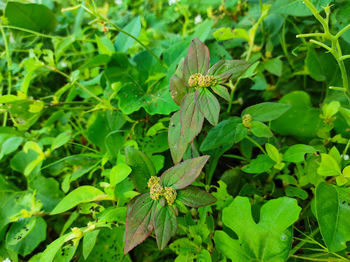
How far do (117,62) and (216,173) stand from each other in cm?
41

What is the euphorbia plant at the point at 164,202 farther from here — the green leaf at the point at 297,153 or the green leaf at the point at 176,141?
the green leaf at the point at 297,153

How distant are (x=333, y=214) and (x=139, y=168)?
0.38m

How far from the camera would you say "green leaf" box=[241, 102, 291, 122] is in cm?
62

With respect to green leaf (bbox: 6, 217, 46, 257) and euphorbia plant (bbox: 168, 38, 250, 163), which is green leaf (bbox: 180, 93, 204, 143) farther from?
green leaf (bbox: 6, 217, 46, 257)

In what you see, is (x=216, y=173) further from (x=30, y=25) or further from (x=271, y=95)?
(x=30, y=25)

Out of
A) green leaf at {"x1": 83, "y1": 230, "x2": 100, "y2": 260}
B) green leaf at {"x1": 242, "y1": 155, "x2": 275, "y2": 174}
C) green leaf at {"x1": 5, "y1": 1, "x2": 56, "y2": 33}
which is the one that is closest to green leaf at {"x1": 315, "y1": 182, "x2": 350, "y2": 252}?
green leaf at {"x1": 242, "y1": 155, "x2": 275, "y2": 174}

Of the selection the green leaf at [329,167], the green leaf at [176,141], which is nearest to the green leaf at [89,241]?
the green leaf at [176,141]

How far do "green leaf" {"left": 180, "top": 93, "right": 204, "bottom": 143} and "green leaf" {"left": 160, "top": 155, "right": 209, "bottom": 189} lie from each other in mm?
40

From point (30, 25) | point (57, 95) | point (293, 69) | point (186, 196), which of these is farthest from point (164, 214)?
point (30, 25)

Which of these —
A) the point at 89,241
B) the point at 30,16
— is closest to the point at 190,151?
the point at 89,241

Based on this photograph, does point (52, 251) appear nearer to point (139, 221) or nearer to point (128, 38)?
point (139, 221)

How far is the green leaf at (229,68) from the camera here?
1.74 feet

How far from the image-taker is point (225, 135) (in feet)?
2.04

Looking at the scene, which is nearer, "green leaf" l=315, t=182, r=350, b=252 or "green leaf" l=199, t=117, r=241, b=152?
"green leaf" l=315, t=182, r=350, b=252
